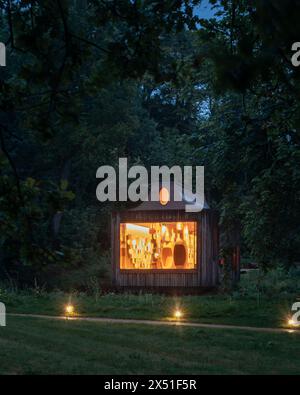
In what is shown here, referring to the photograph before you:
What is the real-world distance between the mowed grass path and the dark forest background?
182 centimetres

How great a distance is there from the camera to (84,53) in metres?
8.13

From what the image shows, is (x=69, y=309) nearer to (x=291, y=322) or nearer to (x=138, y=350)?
(x=291, y=322)

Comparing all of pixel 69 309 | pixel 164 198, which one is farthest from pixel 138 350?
pixel 164 198

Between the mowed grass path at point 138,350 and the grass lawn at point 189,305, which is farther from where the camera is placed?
the grass lawn at point 189,305

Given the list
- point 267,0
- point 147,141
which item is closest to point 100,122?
point 147,141

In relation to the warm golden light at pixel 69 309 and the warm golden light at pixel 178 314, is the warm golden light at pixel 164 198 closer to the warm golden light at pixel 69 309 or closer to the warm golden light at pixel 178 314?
the warm golden light at pixel 69 309

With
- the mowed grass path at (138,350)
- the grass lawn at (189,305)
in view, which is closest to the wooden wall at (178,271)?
the grass lawn at (189,305)

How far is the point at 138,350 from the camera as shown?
1297cm

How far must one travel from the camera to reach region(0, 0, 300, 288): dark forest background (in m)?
6.92

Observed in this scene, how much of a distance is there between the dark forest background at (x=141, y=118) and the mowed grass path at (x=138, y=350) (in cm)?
182

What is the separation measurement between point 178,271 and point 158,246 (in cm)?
129

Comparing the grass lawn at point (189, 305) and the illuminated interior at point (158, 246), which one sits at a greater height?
the illuminated interior at point (158, 246)

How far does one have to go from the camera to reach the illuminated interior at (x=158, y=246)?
27.6m
